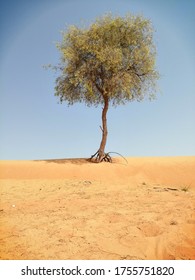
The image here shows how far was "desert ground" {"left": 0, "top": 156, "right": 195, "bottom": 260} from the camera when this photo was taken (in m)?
6.26

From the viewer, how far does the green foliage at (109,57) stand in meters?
23.0

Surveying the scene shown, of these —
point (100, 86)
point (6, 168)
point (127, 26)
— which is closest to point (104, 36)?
point (127, 26)

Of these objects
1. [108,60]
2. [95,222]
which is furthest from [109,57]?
[95,222]

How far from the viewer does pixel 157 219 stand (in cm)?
763

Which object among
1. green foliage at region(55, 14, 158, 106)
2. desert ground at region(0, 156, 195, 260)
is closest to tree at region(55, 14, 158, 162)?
green foliage at region(55, 14, 158, 106)

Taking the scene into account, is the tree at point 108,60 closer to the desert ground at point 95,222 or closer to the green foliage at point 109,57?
the green foliage at point 109,57

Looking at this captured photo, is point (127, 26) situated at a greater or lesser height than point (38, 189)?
greater

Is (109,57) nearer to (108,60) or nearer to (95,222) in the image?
(108,60)

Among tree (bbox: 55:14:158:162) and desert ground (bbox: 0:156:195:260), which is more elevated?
tree (bbox: 55:14:158:162)

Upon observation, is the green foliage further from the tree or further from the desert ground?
the desert ground

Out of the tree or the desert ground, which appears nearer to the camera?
the desert ground

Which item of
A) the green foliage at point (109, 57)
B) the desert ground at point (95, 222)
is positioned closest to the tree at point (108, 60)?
the green foliage at point (109, 57)

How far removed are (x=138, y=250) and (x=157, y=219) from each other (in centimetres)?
148
